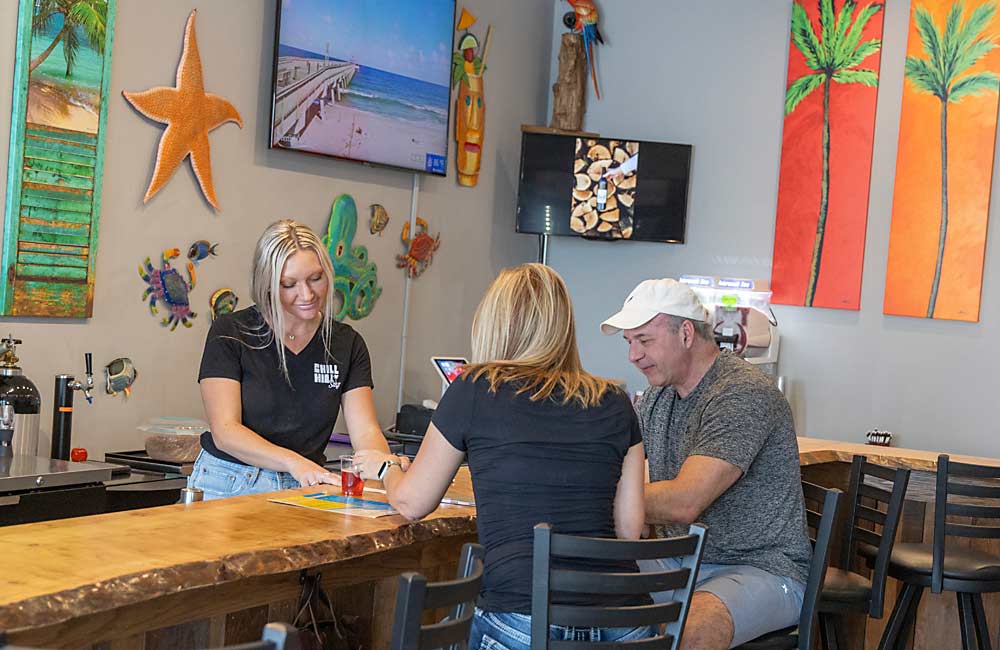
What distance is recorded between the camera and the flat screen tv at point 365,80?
177 inches

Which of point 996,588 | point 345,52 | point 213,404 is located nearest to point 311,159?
point 345,52

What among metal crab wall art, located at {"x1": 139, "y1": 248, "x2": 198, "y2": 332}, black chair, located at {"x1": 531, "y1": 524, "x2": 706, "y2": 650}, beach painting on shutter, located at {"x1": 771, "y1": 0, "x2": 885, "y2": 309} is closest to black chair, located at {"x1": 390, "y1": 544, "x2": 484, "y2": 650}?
black chair, located at {"x1": 531, "y1": 524, "x2": 706, "y2": 650}

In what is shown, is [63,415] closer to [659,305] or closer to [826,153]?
[659,305]

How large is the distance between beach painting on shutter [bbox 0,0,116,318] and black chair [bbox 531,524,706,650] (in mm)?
2194

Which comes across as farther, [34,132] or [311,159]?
[311,159]

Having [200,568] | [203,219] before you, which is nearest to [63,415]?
[203,219]

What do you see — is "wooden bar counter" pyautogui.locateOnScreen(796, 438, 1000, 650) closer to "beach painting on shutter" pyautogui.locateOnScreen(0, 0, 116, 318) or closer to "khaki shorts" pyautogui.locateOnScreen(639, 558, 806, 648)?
"khaki shorts" pyautogui.locateOnScreen(639, 558, 806, 648)

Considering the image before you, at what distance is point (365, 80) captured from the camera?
4.89 m

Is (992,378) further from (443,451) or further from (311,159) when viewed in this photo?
(443,451)

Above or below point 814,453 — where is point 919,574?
below

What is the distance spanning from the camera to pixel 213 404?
2.93 metres

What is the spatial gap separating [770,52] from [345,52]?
2.41 metres

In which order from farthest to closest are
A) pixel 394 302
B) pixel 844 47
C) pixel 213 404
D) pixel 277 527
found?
pixel 844 47, pixel 394 302, pixel 213 404, pixel 277 527

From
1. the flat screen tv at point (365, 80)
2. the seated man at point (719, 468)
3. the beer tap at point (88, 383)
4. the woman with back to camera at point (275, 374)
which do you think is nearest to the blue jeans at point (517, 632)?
the seated man at point (719, 468)
